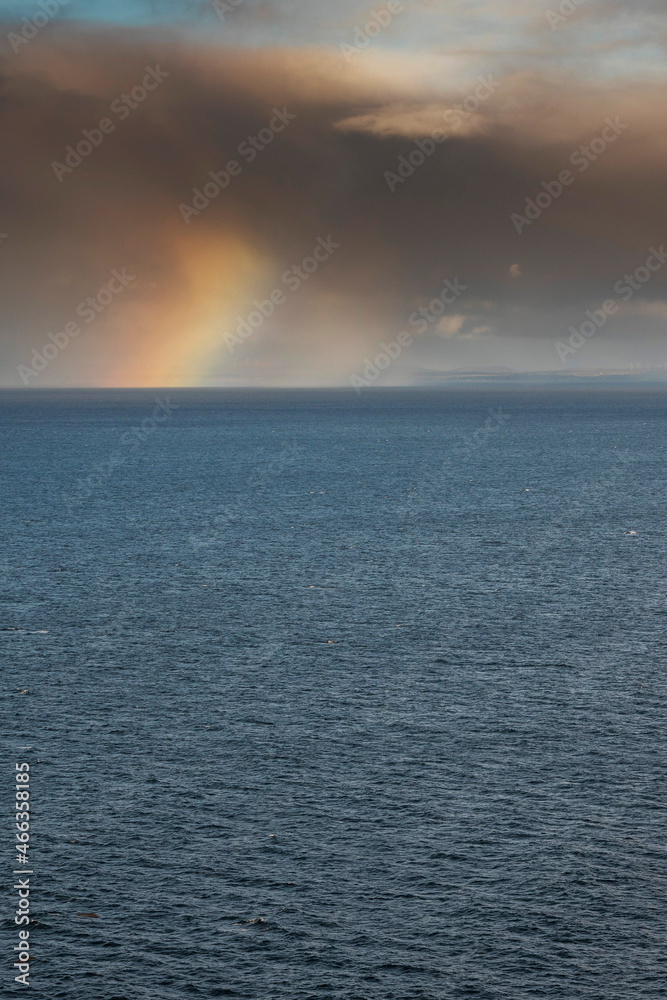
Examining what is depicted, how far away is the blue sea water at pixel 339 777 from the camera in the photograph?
149 ft

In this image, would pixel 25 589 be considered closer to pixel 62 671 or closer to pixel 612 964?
pixel 62 671

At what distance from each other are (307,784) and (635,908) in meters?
19.4

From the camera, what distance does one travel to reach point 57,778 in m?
60.7

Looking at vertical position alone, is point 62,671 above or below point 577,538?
below

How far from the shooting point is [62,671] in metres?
79.7

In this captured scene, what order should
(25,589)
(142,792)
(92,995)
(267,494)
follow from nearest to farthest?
(92,995) < (142,792) < (25,589) < (267,494)

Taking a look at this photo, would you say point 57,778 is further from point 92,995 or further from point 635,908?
point 635,908

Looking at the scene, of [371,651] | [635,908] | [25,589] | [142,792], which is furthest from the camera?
[25,589]

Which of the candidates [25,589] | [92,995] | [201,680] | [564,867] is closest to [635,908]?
[564,867]

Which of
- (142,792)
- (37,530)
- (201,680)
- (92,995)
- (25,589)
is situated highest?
(37,530)

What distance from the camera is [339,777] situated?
201 feet

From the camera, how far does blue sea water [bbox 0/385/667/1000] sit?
45.4m

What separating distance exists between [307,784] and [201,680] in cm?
1973

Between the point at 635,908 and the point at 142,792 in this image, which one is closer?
the point at 635,908
